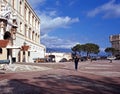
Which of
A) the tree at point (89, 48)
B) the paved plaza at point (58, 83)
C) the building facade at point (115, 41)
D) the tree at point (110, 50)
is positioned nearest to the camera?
the paved plaza at point (58, 83)

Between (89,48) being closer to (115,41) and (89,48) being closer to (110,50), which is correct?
(110,50)

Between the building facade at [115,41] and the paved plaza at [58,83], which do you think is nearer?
the paved plaza at [58,83]

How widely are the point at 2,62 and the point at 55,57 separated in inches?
3041

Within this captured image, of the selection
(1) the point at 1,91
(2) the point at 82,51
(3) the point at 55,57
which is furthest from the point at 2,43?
(2) the point at 82,51

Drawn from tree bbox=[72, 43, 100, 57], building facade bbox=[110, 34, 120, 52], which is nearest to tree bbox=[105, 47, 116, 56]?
building facade bbox=[110, 34, 120, 52]

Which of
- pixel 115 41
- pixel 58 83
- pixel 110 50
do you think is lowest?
pixel 58 83

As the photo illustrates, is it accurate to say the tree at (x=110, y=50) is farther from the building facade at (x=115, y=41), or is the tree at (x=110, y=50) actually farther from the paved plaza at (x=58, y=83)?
the paved plaza at (x=58, y=83)

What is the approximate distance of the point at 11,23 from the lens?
39.2 m

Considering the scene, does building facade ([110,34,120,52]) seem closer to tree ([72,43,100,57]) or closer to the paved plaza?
tree ([72,43,100,57])

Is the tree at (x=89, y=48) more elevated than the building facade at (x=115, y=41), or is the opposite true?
the building facade at (x=115, y=41)

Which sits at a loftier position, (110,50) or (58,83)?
(110,50)

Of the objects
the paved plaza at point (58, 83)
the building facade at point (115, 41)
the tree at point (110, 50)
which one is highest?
the building facade at point (115, 41)

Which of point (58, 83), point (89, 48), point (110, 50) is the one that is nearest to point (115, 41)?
point (110, 50)

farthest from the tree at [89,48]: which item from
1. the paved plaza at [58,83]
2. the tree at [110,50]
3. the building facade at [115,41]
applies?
the paved plaza at [58,83]
